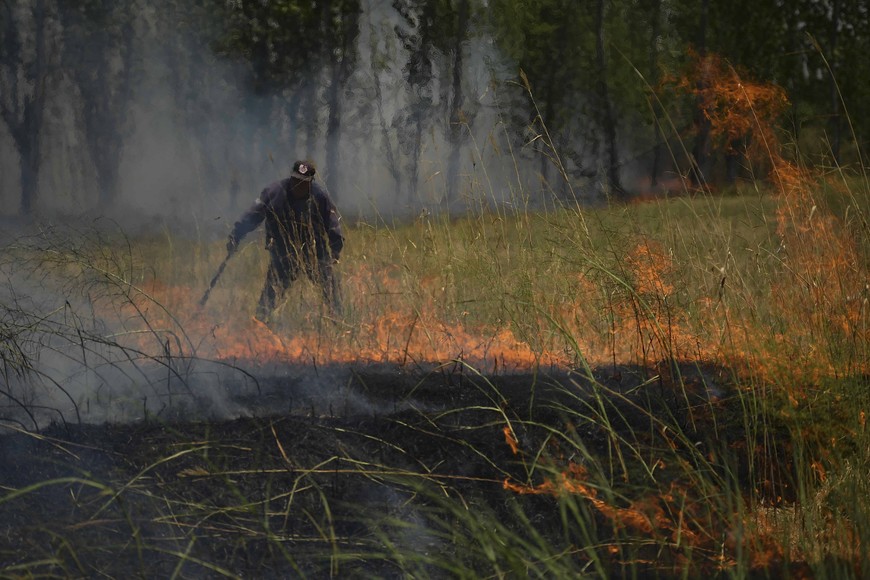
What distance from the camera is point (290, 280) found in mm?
6230

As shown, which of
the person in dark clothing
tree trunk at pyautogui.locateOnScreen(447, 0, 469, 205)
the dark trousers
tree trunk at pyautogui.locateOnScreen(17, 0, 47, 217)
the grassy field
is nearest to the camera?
the grassy field

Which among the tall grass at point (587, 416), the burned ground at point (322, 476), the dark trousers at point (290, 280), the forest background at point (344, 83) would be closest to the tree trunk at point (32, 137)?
the forest background at point (344, 83)

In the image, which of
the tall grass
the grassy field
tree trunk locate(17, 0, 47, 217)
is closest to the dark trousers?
the tall grass

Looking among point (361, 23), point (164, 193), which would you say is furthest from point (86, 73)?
point (361, 23)

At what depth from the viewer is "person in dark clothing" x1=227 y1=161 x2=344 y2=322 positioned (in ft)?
20.4

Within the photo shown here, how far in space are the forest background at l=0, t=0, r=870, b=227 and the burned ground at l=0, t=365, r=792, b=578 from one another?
1467 centimetres

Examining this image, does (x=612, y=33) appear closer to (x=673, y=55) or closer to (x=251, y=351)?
(x=673, y=55)

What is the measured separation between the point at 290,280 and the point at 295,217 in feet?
1.40

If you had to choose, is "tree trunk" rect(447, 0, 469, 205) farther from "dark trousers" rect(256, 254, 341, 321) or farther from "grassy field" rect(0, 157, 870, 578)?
"grassy field" rect(0, 157, 870, 578)

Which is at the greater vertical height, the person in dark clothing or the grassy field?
the person in dark clothing

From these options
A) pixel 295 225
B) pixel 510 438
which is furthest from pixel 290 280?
pixel 510 438

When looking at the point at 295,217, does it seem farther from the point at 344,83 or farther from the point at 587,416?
the point at 344,83

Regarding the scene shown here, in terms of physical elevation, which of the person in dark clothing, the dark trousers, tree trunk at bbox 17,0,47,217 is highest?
tree trunk at bbox 17,0,47,217

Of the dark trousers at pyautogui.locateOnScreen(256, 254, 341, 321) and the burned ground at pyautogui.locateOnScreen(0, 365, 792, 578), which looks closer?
the burned ground at pyautogui.locateOnScreen(0, 365, 792, 578)
